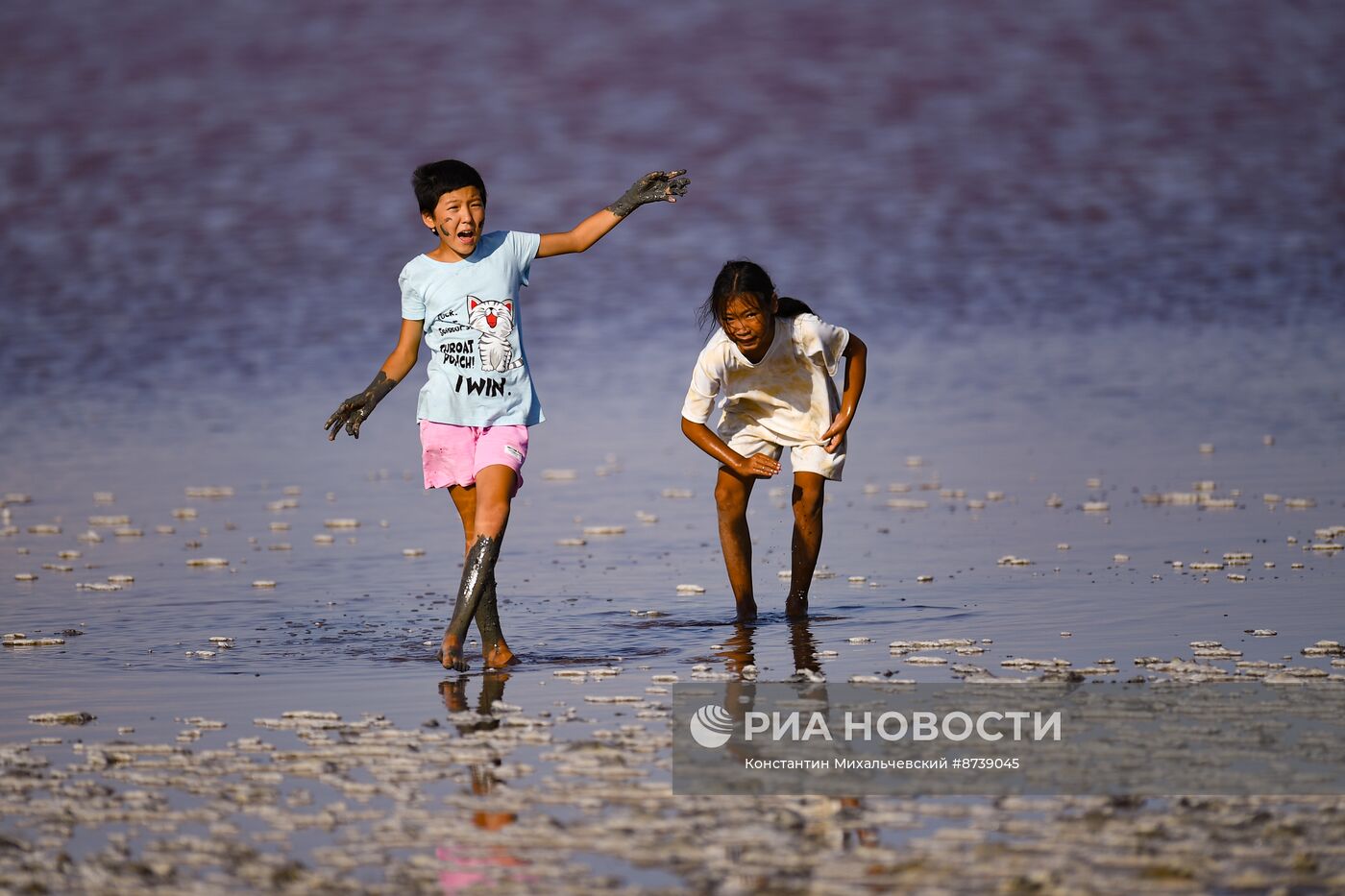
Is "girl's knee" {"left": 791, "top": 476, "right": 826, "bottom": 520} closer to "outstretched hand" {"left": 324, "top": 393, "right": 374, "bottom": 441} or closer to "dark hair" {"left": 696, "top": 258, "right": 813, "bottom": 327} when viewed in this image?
"dark hair" {"left": 696, "top": 258, "right": 813, "bottom": 327}

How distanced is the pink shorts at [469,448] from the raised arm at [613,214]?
768 millimetres

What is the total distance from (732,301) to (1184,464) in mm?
Result: 5827

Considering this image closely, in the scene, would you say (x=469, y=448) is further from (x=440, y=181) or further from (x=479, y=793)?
(x=479, y=793)

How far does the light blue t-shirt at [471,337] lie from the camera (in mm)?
7586

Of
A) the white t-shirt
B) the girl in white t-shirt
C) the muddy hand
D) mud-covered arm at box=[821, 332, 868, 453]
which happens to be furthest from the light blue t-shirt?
mud-covered arm at box=[821, 332, 868, 453]

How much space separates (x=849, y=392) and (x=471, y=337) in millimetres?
2098

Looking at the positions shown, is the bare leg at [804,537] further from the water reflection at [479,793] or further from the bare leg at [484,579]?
the water reflection at [479,793]

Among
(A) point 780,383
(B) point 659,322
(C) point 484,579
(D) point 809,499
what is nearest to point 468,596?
(C) point 484,579

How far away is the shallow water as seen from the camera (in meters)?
8.52

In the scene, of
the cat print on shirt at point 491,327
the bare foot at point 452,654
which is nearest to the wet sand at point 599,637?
the bare foot at point 452,654

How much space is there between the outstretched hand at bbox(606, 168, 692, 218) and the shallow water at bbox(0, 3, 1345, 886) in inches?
72.7

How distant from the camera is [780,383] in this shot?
→ 902cm

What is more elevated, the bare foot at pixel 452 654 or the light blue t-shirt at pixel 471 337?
the light blue t-shirt at pixel 471 337

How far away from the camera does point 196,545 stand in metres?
11.3
